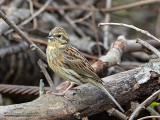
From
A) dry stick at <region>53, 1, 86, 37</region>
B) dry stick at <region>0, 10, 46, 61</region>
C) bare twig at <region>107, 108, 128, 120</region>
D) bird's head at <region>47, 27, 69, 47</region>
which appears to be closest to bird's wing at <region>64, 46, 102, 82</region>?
bird's head at <region>47, 27, 69, 47</region>

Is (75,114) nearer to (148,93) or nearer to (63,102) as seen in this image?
(63,102)

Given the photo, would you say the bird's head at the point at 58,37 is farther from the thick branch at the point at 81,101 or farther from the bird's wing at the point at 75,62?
the thick branch at the point at 81,101

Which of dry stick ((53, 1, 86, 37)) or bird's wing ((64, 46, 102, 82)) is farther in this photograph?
dry stick ((53, 1, 86, 37))

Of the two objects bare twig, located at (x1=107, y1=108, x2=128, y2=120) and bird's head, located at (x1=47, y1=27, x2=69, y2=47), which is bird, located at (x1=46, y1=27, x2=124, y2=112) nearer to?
bird's head, located at (x1=47, y1=27, x2=69, y2=47)

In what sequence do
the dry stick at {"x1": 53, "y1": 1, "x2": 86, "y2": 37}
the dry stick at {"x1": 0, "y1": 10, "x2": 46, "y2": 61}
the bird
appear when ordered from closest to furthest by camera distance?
1. the dry stick at {"x1": 0, "y1": 10, "x2": 46, "y2": 61}
2. the bird
3. the dry stick at {"x1": 53, "y1": 1, "x2": 86, "y2": 37}

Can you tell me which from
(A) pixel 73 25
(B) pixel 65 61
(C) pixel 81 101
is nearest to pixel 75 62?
(B) pixel 65 61

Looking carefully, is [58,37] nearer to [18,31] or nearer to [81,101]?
[18,31]
